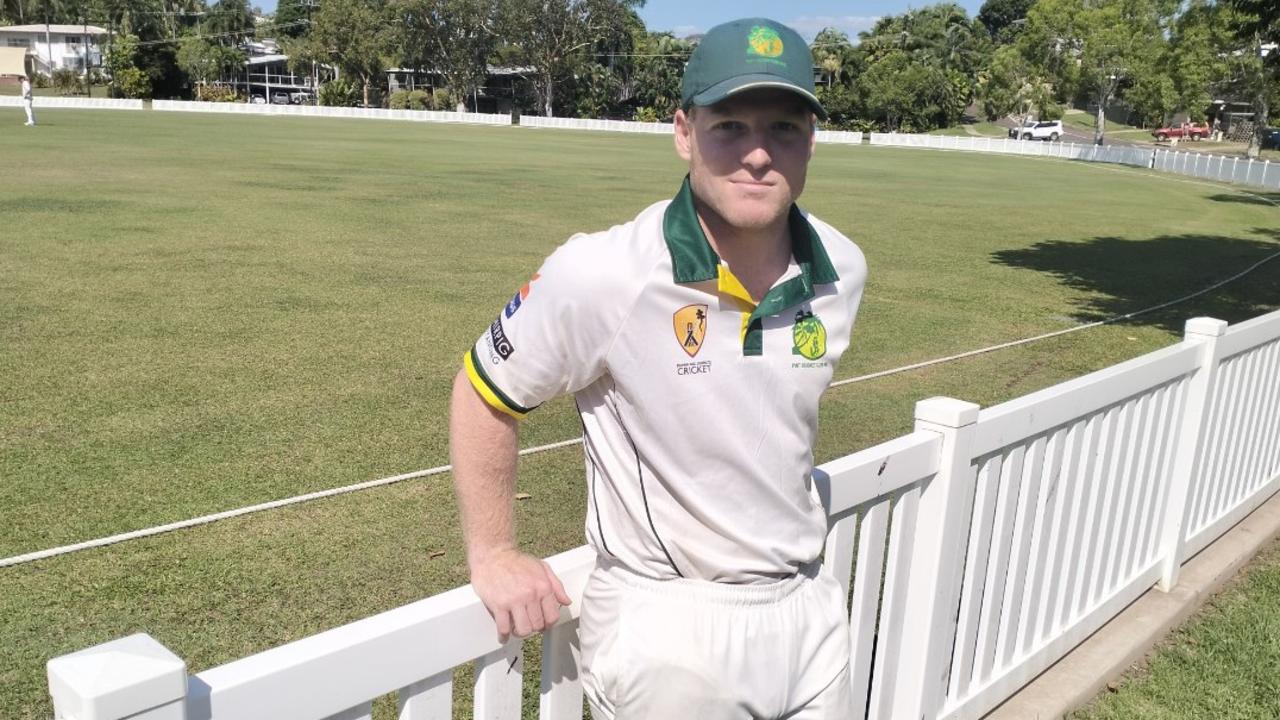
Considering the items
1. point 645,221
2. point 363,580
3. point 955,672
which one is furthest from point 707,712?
point 363,580

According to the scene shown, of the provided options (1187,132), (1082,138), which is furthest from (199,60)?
(1187,132)

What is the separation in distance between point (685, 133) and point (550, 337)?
57cm

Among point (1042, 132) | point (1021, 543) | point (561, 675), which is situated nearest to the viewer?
point (561, 675)

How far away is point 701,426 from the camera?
2135mm

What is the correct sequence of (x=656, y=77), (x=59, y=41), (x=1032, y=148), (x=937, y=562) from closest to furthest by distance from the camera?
(x=937, y=562) → (x=1032, y=148) → (x=656, y=77) → (x=59, y=41)

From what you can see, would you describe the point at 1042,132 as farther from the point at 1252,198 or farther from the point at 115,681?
the point at 115,681

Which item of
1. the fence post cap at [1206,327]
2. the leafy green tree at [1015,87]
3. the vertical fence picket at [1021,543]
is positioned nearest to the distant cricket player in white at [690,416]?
the vertical fence picket at [1021,543]

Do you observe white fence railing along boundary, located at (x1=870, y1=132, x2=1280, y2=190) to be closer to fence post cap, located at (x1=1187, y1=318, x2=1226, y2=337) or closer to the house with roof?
fence post cap, located at (x1=1187, y1=318, x2=1226, y2=337)

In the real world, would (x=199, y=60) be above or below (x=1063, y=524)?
above

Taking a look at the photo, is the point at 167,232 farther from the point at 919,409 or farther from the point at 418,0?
the point at 418,0

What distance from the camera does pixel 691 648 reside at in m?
2.10

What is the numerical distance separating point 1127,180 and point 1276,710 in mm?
39293

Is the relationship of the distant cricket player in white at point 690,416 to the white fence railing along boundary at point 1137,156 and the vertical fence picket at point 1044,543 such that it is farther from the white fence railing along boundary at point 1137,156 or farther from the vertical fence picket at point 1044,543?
the white fence railing along boundary at point 1137,156

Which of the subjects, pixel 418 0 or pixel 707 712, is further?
pixel 418 0
